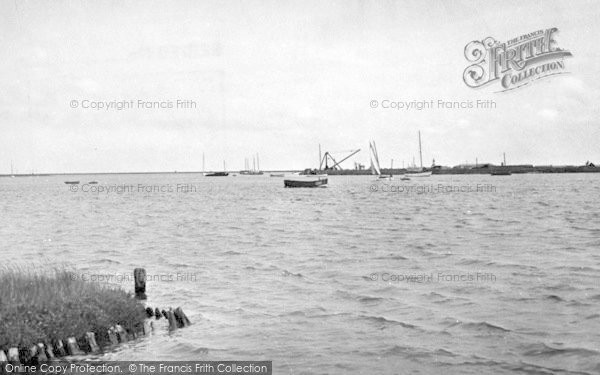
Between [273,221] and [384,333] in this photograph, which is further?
[273,221]

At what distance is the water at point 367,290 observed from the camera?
52.0 ft

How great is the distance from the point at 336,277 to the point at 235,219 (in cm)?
4065

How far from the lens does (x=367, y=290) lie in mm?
24859

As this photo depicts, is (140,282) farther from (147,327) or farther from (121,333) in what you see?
(121,333)

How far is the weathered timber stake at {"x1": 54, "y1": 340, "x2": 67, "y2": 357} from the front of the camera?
14531 mm

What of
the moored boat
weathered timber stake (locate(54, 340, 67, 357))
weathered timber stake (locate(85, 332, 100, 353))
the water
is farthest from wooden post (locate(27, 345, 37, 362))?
the moored boat

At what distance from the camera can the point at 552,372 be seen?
14266 millimetres

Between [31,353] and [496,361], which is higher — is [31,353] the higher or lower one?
the higher one

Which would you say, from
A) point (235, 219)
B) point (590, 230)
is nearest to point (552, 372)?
point (590, 230)

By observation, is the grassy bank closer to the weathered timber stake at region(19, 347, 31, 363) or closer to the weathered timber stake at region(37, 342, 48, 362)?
the weathered timber stake at region(19, 347, 31, 363)

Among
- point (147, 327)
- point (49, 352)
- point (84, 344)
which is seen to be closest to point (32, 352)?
point (49, 352)

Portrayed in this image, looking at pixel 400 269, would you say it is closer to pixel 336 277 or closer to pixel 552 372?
pixel 336 277

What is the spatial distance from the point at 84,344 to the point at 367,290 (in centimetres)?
1278

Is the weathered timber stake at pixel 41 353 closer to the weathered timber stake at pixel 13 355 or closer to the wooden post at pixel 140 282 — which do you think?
the weathered timber stake at pixel 13 355
